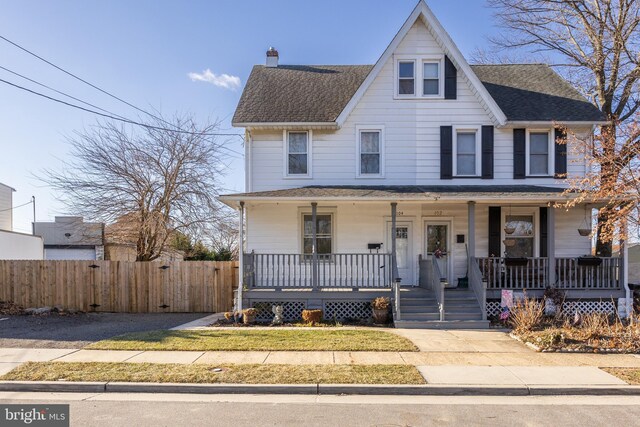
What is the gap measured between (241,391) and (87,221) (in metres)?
16.6

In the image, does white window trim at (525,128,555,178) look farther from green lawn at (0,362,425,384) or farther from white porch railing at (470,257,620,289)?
green lawn at (0,362,425,384)

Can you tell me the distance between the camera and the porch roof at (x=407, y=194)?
12.4 metres

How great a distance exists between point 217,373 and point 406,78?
37.0ft

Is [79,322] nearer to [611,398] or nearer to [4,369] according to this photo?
[4,369]

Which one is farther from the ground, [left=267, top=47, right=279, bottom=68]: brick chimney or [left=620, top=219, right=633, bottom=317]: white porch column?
[left=267, top=47, right=279, bottom=68]: brick chimney

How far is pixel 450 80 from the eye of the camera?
1458 centimetres

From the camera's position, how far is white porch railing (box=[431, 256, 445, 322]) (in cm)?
1182

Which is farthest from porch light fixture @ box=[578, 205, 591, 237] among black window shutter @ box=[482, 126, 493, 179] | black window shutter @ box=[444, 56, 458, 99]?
black window shutter @ box=[444, 56, 458, 99]

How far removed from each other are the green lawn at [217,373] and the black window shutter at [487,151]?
883 centimetres

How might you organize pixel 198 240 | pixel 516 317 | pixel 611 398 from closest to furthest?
1. pixel 611 398
2. pixel 516 317
3. pixel 198 240

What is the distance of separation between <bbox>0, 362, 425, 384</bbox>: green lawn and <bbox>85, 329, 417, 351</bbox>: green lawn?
139 cm

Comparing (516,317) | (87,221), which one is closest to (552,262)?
(516,317)

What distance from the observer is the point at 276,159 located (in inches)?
582

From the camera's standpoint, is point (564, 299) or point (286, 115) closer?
point (564, 299)
